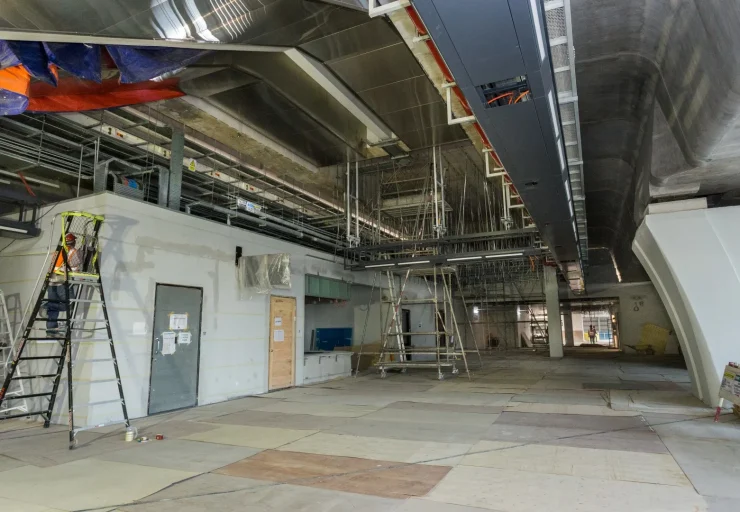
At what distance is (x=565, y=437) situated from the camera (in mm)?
5230

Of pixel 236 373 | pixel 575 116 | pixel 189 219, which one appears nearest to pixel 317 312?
pixel 236 373

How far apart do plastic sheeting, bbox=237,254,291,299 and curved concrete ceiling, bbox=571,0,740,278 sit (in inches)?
225

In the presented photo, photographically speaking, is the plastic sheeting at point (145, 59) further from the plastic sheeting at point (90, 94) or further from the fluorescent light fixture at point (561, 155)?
the fluorescent light fixture at point (561, 155)

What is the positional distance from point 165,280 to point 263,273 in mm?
Result: 1871

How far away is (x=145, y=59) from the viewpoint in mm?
4785

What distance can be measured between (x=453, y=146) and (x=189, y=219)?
526 cm

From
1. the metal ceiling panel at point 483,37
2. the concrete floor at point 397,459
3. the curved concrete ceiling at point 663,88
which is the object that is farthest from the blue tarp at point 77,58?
the curved concrete ceiling at point 663,88

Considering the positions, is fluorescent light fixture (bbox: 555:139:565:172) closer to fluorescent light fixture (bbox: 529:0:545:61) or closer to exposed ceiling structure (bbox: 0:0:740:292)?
exposed ceiling structure (bbox: 0:0:740:292)

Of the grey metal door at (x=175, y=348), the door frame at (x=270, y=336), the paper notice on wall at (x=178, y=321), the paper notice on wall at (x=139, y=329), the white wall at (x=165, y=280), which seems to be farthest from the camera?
the door frame at (x=270, y=336)

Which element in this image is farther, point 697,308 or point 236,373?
point 236,373

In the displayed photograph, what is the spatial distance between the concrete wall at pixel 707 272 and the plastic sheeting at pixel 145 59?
7065 millimetres

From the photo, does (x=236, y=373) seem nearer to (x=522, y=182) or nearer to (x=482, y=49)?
(x=522, y=182)

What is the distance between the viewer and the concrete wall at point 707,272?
655 cm

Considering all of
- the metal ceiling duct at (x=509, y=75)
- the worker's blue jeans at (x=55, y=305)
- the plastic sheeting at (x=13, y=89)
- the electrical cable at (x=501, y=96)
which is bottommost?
the worker's blue jeans at (x=55, y=305)
